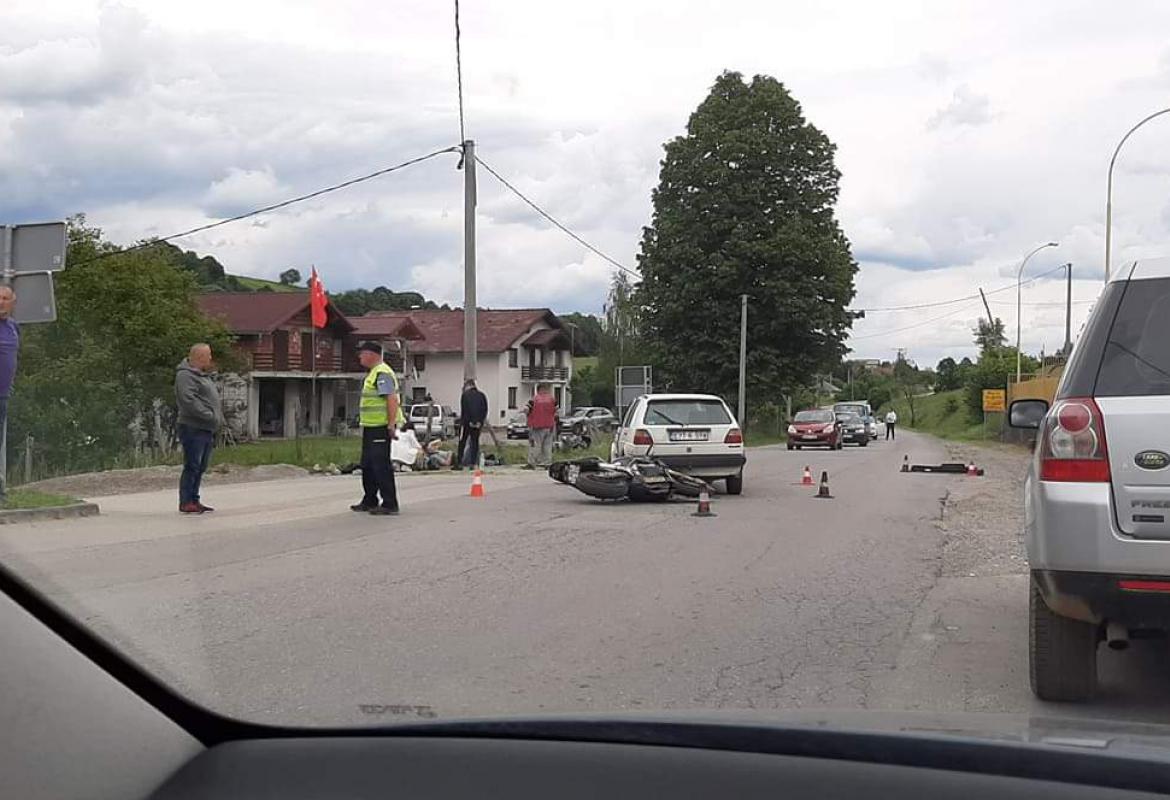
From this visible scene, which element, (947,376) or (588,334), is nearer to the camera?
(588,334)

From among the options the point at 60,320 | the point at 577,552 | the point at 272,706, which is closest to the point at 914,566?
the point at 577,552

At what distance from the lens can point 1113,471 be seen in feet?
15.6

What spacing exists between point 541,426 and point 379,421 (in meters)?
11.1

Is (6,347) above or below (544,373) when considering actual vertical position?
below

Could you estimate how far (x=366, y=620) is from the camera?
23.1 ft

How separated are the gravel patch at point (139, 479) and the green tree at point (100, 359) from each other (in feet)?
2.88

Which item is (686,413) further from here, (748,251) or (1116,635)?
(748,251)

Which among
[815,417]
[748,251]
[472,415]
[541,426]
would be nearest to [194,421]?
[472,415]

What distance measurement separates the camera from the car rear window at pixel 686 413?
16438 millimetres

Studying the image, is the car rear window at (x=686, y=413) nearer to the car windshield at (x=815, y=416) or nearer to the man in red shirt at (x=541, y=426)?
the man in red shirt at (x=541, y=426)

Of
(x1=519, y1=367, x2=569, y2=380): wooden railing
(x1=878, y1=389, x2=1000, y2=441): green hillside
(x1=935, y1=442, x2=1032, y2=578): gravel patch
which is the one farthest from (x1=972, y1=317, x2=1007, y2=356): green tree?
(x1=935, y1=442, x2=1032, y2=578): gravel patch

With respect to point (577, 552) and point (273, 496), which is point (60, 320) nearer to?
point (273, 496)

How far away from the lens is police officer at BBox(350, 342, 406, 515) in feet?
40.3

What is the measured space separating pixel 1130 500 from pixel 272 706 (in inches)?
142
